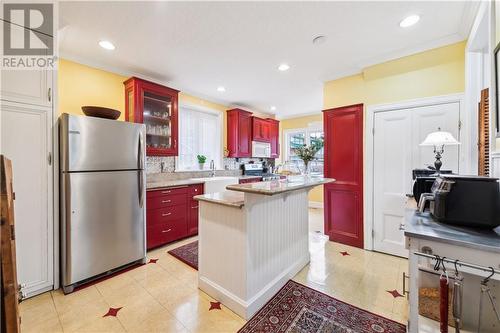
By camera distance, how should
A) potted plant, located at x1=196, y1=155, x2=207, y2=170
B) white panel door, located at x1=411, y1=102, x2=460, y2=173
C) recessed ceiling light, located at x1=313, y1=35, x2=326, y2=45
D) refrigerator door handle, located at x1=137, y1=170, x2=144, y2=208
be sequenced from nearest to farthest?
recessed ceiling light, located at x1=313, y1=35, x2=326, y2=45
white panel door, located at x1=411, y1=102, x2=460, y2=173
refrigerator door handle, located at x1=137, y1=170, x2=144, y2=208
potted plant, located at x1=196, y1=155, x2=207, y2=170

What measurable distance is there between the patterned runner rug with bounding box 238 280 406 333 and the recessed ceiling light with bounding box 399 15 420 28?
2.69 metres

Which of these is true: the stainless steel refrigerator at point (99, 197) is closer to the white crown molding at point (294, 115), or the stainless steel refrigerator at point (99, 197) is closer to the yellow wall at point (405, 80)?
the yellow wall at point (405, 80)

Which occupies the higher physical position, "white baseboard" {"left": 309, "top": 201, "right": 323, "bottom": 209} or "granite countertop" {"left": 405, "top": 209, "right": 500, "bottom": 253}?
"granite countertop" {"left": 405, "top": 209, "right": 500, "bottom": 253}

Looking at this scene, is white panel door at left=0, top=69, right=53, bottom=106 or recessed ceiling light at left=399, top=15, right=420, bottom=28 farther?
recessed ceiling light at left=399, top=15, right=420, bottom=28

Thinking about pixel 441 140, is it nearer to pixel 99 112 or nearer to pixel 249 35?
pixel 249 35

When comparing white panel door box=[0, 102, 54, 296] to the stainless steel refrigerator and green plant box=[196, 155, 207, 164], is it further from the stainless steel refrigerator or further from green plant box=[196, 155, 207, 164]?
green plant box=[196, 155, 207, 164]

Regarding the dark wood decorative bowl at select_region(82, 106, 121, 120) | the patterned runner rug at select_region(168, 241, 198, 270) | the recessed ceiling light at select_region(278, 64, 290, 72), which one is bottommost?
the patterned runner rug at select_region(168, 241, 198, 270)

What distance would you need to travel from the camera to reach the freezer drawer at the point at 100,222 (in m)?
2.06

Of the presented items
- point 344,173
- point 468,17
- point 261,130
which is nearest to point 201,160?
point 261,130

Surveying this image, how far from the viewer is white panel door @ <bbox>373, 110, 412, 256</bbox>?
106 inches

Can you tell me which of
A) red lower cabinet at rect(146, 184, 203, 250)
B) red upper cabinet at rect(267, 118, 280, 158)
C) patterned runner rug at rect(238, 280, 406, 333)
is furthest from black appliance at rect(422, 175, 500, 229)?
red upper cabinet at rect(267, 118, 280, 158)

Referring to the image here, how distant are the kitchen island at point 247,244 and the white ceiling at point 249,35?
1.58m

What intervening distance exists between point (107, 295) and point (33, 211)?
1.04 metres

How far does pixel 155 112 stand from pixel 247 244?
108 inches
